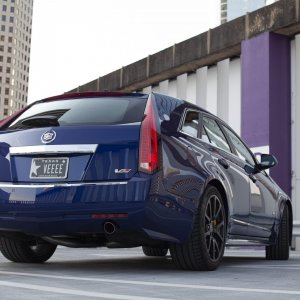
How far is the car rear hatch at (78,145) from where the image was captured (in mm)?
4691

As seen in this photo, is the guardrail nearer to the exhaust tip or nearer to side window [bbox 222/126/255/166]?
side window [bbox 222/126/255/166]

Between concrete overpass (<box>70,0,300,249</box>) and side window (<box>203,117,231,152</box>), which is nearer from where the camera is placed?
side window (<box>203,117,231,152</box>)

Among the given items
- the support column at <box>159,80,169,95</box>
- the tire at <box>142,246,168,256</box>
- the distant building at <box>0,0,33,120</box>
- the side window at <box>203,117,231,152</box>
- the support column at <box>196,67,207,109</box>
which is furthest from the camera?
the distant building at <box>0,0,33,120</box>

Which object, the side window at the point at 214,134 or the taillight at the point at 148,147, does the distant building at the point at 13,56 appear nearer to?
the side window at the point at 214,134

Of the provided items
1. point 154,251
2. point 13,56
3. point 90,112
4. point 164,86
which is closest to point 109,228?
point 90,112

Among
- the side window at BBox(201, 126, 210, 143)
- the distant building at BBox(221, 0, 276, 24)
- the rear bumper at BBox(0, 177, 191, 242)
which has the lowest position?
the rear bumper at BBox(0, 177, 191, 242)

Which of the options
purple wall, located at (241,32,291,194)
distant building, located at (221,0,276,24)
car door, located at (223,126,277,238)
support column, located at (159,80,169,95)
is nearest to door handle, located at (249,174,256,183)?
car door, located at (223,126,277,238)

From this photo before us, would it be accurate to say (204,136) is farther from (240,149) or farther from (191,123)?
(240,149)

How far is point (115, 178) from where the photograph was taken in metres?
4.66

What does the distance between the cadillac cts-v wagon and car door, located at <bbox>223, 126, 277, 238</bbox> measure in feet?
2.74

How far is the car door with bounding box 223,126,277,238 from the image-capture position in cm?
630

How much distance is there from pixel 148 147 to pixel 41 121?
978mm

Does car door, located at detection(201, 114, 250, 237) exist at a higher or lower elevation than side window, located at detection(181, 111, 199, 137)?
lower

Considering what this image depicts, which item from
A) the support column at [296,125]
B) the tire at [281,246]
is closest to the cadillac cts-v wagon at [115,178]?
the tire at [281,246]
